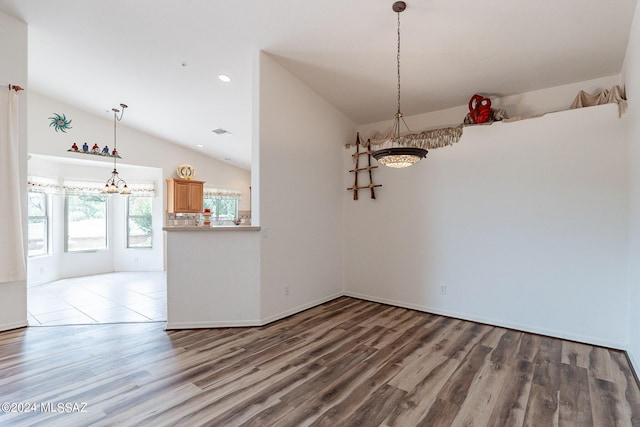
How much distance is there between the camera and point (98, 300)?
4555mm

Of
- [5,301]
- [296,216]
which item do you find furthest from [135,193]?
[296,216]

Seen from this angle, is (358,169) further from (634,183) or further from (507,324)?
(634,183)

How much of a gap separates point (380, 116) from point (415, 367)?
348cm

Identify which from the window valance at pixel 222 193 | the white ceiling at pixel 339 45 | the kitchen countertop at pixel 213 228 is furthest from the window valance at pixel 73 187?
the kitchen countertop at pixel 213 228

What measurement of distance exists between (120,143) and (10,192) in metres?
3.69

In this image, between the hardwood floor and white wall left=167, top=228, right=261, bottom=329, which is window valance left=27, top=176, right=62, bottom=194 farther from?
white wall left=167, top=228, right=261, bottom=329

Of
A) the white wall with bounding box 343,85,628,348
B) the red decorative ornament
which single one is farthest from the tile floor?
the red decorative ornament

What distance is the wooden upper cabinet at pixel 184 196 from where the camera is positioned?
720 cm

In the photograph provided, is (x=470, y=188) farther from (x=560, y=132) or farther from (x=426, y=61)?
(x=426, y=61)

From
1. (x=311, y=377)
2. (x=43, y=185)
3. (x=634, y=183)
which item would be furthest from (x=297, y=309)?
(x=43, y=185)

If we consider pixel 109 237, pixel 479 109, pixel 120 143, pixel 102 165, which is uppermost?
pixel 120 143

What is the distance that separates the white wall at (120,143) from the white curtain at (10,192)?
7.61ft

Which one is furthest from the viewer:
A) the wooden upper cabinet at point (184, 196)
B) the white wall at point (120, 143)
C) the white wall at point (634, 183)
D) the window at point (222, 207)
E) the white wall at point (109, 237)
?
the window at point (222, 207)

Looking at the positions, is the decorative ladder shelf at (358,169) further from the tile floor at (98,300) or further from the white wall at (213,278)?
the tile floor at (98,300)
